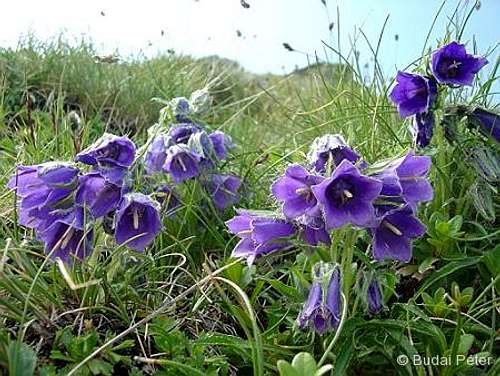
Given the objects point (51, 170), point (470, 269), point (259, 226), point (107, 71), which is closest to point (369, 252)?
point (470, 269)

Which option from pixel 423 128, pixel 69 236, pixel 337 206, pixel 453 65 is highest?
pixel 453 65

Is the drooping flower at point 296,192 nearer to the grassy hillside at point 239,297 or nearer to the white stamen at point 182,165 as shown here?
the grassy hillside at point 239,297

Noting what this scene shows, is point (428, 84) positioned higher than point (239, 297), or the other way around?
point (428, 84)

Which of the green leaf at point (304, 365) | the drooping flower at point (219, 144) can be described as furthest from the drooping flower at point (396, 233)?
the drooping flower at point (219, 144)

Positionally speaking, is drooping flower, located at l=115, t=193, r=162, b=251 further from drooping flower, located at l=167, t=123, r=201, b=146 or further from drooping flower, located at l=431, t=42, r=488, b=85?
drooping flower, located at l=431, t=42, r=488, b=85

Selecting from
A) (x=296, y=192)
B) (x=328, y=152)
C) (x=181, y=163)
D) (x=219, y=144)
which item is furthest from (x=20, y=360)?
(x=219, y=144)

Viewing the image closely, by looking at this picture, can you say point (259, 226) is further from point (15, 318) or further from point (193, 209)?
point (193, 209)

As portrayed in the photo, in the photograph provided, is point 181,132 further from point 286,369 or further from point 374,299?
point 286,369
